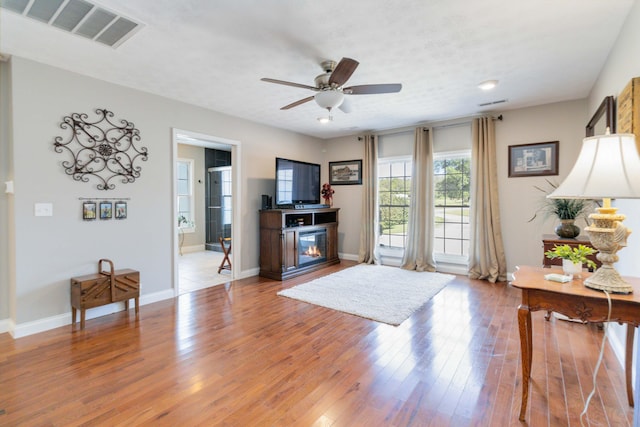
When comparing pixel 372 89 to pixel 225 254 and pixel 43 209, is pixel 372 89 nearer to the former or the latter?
pixel 43 209

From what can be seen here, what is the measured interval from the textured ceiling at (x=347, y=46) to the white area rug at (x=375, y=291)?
103 inches

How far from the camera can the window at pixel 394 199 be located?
5.84 meters

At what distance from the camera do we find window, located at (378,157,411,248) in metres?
5.84

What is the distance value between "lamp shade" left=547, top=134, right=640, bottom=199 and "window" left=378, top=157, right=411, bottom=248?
13.7 ft

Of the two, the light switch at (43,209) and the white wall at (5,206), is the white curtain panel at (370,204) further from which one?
the white wall at (5,206)

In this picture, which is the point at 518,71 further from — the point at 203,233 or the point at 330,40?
the point at 203,233

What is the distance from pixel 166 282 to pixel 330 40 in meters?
3.50

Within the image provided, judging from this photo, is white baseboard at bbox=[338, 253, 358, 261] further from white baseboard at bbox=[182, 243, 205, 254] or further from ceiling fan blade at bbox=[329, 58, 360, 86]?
ceiling fan blade at bbox=[329, 58, 360, 86]

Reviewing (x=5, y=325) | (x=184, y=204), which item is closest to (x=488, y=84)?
(x=5, y=325)

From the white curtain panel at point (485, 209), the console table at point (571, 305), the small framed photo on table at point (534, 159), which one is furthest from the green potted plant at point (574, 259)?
the small framed photo on table at point (534, 159)

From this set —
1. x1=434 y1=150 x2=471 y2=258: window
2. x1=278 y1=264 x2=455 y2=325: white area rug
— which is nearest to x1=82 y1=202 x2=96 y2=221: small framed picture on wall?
x1=278 y1=264 x2=455 y2=325: white area rug

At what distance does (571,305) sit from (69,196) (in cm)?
435

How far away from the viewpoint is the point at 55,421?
1764mm

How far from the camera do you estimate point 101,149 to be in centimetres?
334
